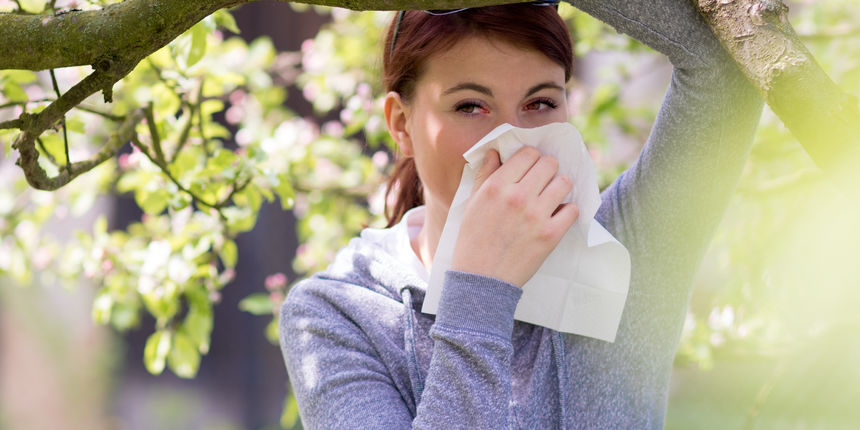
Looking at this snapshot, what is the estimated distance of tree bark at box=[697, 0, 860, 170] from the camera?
84 centimetres

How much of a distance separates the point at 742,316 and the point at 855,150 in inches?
75.5

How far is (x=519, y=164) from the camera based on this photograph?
122 centimetres

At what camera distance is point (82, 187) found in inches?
106

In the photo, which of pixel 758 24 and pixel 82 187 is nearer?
A: pixel 758 24

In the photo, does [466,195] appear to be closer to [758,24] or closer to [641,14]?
[641,14]

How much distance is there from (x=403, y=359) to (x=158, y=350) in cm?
102

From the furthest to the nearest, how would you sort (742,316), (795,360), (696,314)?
(696,314), (742,316), (795,360)

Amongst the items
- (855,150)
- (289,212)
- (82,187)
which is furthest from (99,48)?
(289,212)

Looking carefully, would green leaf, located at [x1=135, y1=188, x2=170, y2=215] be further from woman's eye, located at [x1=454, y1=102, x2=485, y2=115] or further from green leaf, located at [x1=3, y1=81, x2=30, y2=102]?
woman's eye, located at [x1=454, y1=102, x2=485, y2=115]

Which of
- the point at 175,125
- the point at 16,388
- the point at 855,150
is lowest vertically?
the point at 16,388

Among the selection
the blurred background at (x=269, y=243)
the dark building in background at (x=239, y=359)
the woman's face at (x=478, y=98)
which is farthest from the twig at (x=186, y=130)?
the dark building in background at (x=239, y=359)

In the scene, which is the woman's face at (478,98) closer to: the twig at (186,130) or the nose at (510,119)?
the nose at (510,119)

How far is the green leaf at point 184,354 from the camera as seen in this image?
213 cm

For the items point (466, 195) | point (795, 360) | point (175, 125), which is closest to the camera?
point (466, 195)
